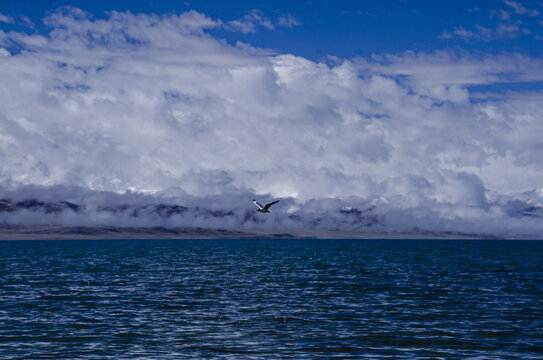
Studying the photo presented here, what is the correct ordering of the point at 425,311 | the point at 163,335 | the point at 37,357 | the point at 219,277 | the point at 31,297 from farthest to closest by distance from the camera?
the point at 219,277 → the point at 31,297 → the point at 425,311 → the point at 163,335 → the point at 37,357

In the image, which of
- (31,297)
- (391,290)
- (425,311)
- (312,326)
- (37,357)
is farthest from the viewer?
(391,290)

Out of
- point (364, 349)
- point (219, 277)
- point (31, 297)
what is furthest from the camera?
point (219, 277)

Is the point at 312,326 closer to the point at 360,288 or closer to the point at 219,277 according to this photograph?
the point at 360,288

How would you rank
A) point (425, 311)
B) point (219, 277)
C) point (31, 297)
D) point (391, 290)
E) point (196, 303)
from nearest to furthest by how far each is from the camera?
point (425, 311) < point (196, 303) < point (31, 297) < point (391, 290) < point (219, 277)

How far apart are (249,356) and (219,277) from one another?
49.3 meters

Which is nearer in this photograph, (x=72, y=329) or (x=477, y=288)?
(x=72, y=329)

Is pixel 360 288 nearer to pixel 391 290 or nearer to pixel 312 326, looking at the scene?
pixel 391 290

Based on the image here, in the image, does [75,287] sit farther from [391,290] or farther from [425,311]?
[425,311]

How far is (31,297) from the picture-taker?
5475 cm

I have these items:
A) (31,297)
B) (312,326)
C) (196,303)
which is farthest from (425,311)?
(31,297)

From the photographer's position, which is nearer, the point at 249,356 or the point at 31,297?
the point at 249,356

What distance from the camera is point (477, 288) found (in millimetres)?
63969

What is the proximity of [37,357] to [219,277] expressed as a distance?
49.4 m

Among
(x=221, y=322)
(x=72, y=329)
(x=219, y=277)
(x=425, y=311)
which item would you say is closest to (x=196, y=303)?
(x=221, y=322)
